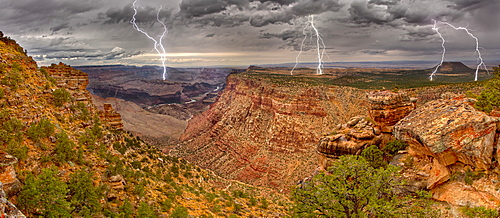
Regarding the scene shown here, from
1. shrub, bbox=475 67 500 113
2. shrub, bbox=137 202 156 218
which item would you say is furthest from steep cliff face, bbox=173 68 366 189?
shrub, bbox=137 202 156 218

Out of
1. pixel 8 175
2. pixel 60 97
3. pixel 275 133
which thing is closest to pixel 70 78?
pixel 60 97

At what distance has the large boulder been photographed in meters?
17.5

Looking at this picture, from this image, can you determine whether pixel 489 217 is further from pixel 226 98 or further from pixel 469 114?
pixel 226 98

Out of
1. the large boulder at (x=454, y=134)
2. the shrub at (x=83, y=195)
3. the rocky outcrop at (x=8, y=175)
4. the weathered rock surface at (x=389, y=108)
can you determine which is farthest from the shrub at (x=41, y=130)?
the weathered rock surface at (x=389, y=108)

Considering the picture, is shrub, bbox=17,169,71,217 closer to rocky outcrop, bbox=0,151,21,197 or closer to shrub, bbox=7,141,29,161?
rocky outcrop, bbox=0,151,21,197

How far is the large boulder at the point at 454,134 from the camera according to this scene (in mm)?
17469

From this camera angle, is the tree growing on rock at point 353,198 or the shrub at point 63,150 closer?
the shrub at point 63,150

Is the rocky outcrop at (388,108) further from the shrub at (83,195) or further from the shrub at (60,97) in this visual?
the shrub at (60,97)

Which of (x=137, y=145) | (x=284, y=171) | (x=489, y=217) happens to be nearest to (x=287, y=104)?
(x=284, y=171)

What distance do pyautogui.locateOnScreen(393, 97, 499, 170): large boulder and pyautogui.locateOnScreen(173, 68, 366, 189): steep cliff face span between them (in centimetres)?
2357

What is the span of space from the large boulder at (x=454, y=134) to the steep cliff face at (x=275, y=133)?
23566 millimetres

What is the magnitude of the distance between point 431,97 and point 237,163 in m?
35.9

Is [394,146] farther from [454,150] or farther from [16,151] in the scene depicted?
[16,151]

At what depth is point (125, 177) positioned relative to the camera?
14758 millimetres
